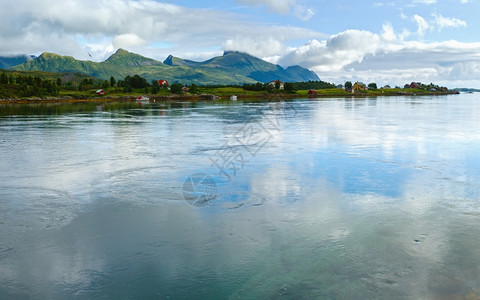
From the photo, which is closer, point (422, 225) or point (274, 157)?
point (422, 225)

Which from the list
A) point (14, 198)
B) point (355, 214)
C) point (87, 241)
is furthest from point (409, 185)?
point (14, 198)

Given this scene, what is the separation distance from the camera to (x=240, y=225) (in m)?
15.6

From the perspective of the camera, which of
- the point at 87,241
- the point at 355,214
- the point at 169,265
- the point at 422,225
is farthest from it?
the point at 355,214

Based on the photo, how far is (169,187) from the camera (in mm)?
21203

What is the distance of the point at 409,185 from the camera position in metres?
21.5

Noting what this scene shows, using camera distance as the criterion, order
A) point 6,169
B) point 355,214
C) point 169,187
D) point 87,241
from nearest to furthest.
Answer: point 87,241 < point 355,214 < point 169,187 < point 6,169

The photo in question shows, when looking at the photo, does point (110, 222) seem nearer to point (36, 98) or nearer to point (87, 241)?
point (87, 241)

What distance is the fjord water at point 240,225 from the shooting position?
36.4ft

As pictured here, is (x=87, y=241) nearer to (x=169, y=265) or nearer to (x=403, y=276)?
(x=169, y=265)

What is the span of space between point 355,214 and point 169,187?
9.89 m

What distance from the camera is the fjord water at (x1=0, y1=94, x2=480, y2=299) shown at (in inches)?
436

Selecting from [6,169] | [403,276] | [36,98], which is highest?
[36,98]

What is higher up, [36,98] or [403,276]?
[36,98]

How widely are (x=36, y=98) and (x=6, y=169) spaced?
485 feet
